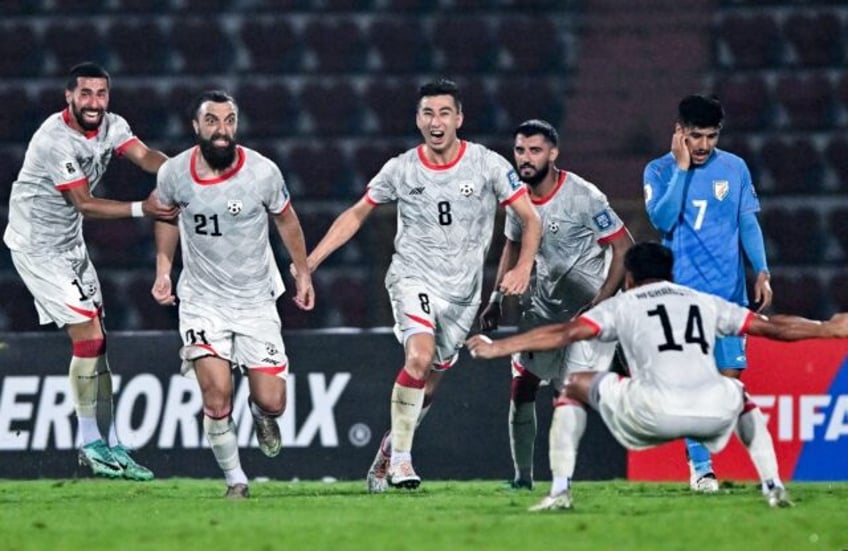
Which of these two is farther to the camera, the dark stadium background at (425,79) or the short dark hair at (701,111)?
the dark stadium background at (425,79)

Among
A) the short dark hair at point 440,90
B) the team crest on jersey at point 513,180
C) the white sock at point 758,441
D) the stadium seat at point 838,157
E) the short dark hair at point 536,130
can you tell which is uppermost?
the stadium seat at point 838,157

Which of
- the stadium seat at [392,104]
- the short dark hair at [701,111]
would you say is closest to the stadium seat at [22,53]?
the stadium seat at [392,104]

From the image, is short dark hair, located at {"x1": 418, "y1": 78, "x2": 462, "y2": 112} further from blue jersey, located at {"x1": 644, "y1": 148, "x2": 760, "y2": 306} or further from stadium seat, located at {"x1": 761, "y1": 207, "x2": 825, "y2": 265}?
stadium seat, located at {"x1": 761, "y1": 207, "x2": 825, "y2": 265}

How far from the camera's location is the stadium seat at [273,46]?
16.7 metres

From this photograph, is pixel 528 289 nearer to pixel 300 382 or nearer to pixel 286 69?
pixel 300 382

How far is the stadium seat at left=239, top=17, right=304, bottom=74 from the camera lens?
54.7 ft

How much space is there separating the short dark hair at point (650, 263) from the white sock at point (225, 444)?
97.4 inches

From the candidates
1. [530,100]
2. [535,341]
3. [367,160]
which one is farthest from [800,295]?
[535,341]

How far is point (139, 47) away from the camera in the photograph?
1667cm

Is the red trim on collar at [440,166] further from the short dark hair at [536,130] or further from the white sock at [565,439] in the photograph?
the white sock at [565,439]

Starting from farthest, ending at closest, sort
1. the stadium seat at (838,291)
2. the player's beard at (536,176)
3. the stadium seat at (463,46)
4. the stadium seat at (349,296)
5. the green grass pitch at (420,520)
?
the stadium seat at (463,46), the stadium seat at (838,291), the stadium seat at (349,296), the player's beard at (536,176), the green grass pitch at (420,520)

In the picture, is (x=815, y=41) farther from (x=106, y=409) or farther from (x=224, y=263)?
(x=224, y=263)

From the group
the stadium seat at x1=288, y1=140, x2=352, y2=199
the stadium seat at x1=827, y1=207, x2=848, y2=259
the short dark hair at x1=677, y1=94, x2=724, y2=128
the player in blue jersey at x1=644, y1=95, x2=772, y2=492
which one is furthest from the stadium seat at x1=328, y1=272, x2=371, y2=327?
the short dark hair at x1=677, y1=94, x2=724, y2=128

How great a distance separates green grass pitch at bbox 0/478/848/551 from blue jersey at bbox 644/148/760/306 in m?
1.15
